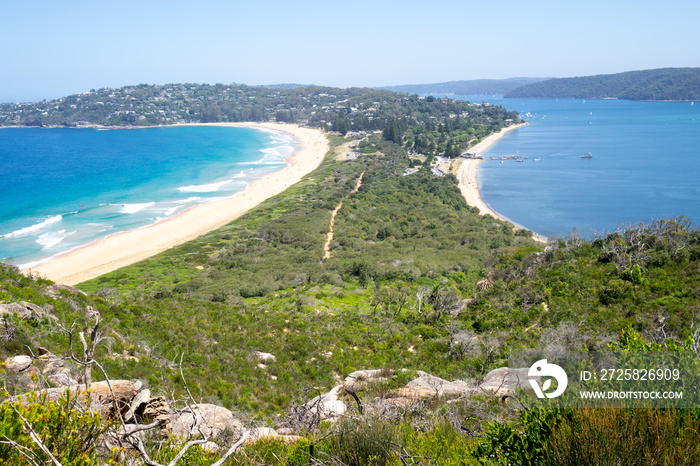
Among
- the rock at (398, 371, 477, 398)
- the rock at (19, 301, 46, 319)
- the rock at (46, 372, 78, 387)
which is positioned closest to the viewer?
the rock at (46, 372, 78, 387)

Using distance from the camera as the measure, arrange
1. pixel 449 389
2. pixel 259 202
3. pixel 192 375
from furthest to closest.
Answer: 1. pixel 259 202
2. pixel 192 375
3. pixel 449 389

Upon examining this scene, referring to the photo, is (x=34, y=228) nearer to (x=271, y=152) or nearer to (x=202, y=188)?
(x=202, y=188)

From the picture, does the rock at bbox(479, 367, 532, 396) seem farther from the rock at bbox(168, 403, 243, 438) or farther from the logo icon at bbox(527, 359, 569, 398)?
the rock at bbox(168, 403, 243, 438)

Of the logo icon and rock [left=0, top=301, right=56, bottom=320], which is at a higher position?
the logo icon

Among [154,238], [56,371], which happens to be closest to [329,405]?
[56,371]

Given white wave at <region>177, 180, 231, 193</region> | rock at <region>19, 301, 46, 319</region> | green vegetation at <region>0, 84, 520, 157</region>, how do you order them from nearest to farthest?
rock at <region>19, 301, 46, 319</region> < white wave at <region>177, 180, 231, 193</region> < green vegetation at <region>0, 84, 520, 157</region>

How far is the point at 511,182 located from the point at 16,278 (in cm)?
6550

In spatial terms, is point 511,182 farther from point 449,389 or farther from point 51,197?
point 51,197

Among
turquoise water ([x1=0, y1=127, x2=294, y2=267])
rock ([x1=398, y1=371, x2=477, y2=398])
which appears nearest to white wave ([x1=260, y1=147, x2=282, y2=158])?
turquoise water ([x1=0, y1=127, x2=294, y2=267])

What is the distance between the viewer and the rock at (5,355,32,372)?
783cm

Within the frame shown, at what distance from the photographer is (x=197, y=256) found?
35.6 m

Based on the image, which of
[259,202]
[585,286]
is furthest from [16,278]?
[259,202]

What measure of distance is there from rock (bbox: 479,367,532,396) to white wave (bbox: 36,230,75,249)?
4467 cm

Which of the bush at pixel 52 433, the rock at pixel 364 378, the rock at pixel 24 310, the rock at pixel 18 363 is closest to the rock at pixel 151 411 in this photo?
the bush at pixel 52 433
